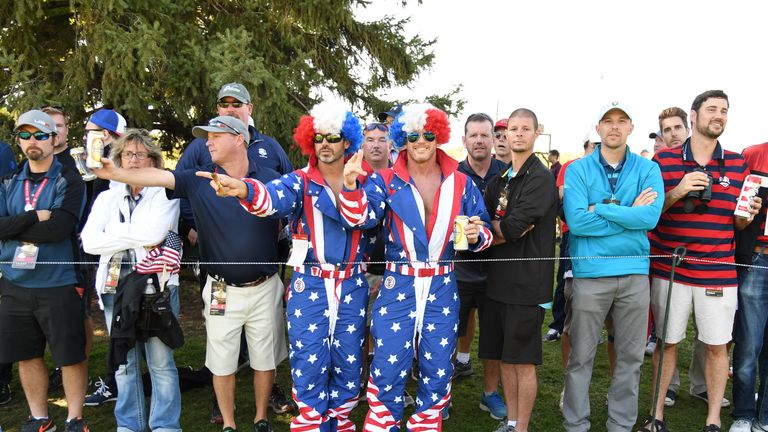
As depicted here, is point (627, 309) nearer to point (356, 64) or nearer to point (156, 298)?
point (156, 298)

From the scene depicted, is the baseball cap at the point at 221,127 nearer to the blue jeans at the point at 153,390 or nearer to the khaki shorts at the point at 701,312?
the blue jeans at the point at 153,390

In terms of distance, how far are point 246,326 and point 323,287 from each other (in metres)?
0.81

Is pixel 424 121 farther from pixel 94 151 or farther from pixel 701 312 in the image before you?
pixel 701 312

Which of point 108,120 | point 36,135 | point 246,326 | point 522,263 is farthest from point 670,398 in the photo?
point 36,135

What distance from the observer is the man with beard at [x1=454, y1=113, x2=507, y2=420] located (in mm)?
4266

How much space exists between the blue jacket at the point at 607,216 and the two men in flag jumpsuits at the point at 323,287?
147cm

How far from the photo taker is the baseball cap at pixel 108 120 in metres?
4.16

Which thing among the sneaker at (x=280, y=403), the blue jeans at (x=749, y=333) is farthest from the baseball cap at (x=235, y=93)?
the blue jeans at (x=749, y=333)

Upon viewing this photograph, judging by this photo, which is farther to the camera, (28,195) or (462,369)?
(462,369)

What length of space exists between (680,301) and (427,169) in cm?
202

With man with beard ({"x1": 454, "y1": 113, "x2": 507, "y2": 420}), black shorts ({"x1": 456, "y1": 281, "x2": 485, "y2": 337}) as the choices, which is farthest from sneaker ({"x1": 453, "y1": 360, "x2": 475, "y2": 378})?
black shorts ({"x1": 456, "y1": 281, "x2": 485, "y2": 337})

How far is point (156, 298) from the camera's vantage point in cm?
356

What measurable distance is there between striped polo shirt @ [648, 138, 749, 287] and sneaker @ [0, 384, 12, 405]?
526 centimetres

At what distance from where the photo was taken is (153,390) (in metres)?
3.74
